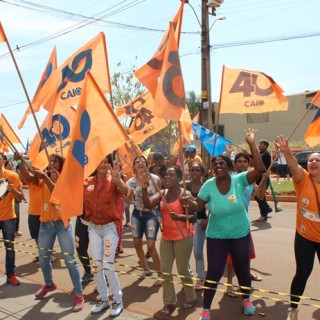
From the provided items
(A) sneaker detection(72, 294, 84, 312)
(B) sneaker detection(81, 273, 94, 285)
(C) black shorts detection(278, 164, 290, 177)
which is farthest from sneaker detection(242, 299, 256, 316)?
(C) black shorts detection(278, 164, 290, 177)

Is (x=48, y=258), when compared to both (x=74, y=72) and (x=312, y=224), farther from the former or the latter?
(x=312, y=224)

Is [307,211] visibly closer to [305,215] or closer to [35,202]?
[305,215]

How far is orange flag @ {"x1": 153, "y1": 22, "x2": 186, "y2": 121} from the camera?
4.34 meters

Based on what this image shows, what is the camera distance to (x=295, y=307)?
4172 mm

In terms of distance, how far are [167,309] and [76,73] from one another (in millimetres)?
3499

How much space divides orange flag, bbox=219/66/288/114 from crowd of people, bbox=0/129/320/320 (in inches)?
37.9

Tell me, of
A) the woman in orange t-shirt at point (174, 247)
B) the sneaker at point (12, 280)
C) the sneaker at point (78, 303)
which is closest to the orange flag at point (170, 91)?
the woman in orange t-shirt at point (174, 247)

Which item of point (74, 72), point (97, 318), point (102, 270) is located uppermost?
point (74, 72)

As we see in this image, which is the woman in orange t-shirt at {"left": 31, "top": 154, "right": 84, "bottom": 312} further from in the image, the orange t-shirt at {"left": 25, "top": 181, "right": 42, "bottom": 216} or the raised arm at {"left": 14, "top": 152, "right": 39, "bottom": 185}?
the orange t-shirt at {"left": 25, "top": 181, "right": 42, "bottom": 216}

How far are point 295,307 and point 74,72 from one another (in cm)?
423

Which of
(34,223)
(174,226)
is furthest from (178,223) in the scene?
(34,223)

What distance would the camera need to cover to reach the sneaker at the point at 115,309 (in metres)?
4.63

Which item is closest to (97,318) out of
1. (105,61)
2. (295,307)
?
(295,307)

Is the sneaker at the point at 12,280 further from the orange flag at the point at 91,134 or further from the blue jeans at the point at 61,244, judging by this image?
the orange flag at the point at 91,134
